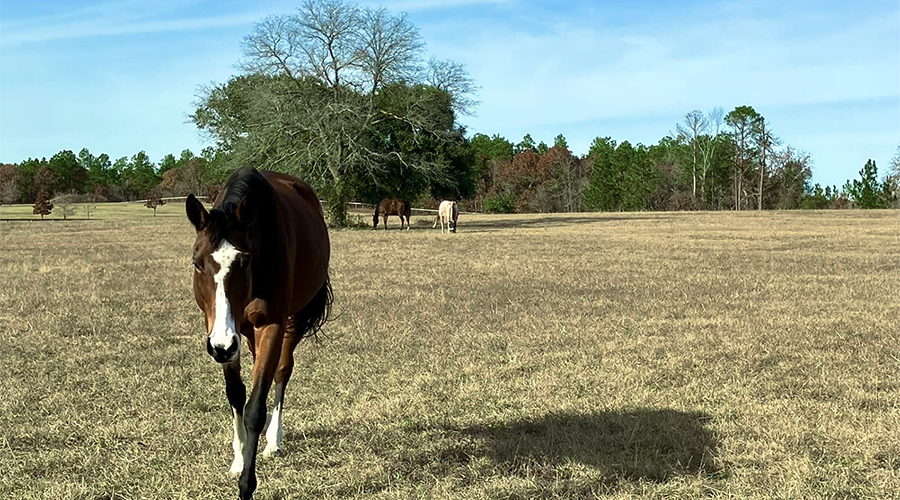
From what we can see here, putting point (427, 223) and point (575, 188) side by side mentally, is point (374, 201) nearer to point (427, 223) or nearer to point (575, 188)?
point (427, 223)

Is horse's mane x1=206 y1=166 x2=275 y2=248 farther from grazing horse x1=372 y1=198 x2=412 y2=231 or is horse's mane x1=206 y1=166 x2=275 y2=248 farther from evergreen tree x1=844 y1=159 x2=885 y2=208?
evergreen tree x1=844 y1=159 x2=885 y2=208

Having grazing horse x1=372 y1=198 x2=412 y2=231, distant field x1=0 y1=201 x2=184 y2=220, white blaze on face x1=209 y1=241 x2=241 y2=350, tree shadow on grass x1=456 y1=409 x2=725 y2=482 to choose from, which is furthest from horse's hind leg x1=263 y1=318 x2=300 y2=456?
distant field x1=0 y1=201 x2=184 y2=220

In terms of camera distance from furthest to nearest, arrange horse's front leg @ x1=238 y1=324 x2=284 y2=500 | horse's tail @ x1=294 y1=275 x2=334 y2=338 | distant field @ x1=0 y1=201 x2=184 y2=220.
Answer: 1. distant field @ x1=0 y1=201 x2=184 y2=220
2. horse's tail @ x1=294 y1=275 x2=334 y2=338
3. horse's front leg @ x1=238 y1=324 x2=284 y2=500

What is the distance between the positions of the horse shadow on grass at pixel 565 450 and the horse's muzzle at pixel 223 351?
1180mm

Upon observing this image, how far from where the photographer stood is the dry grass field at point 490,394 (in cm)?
396

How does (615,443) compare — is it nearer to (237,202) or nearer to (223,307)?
(223,307)

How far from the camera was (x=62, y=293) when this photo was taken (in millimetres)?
10852

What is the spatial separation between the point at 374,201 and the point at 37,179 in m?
67.0

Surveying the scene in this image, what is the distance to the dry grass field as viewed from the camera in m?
3.96

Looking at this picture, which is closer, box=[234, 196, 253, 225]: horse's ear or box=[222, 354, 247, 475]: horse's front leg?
box=[234, 196, 253, 225]: horse's ear

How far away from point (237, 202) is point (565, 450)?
2298mm

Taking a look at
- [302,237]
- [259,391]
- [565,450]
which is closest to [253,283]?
[259,391]

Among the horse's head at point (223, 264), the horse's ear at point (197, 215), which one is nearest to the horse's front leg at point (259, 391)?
the horse's head at point (223, 264)

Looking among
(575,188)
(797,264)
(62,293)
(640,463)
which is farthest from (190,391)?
(575,188)
